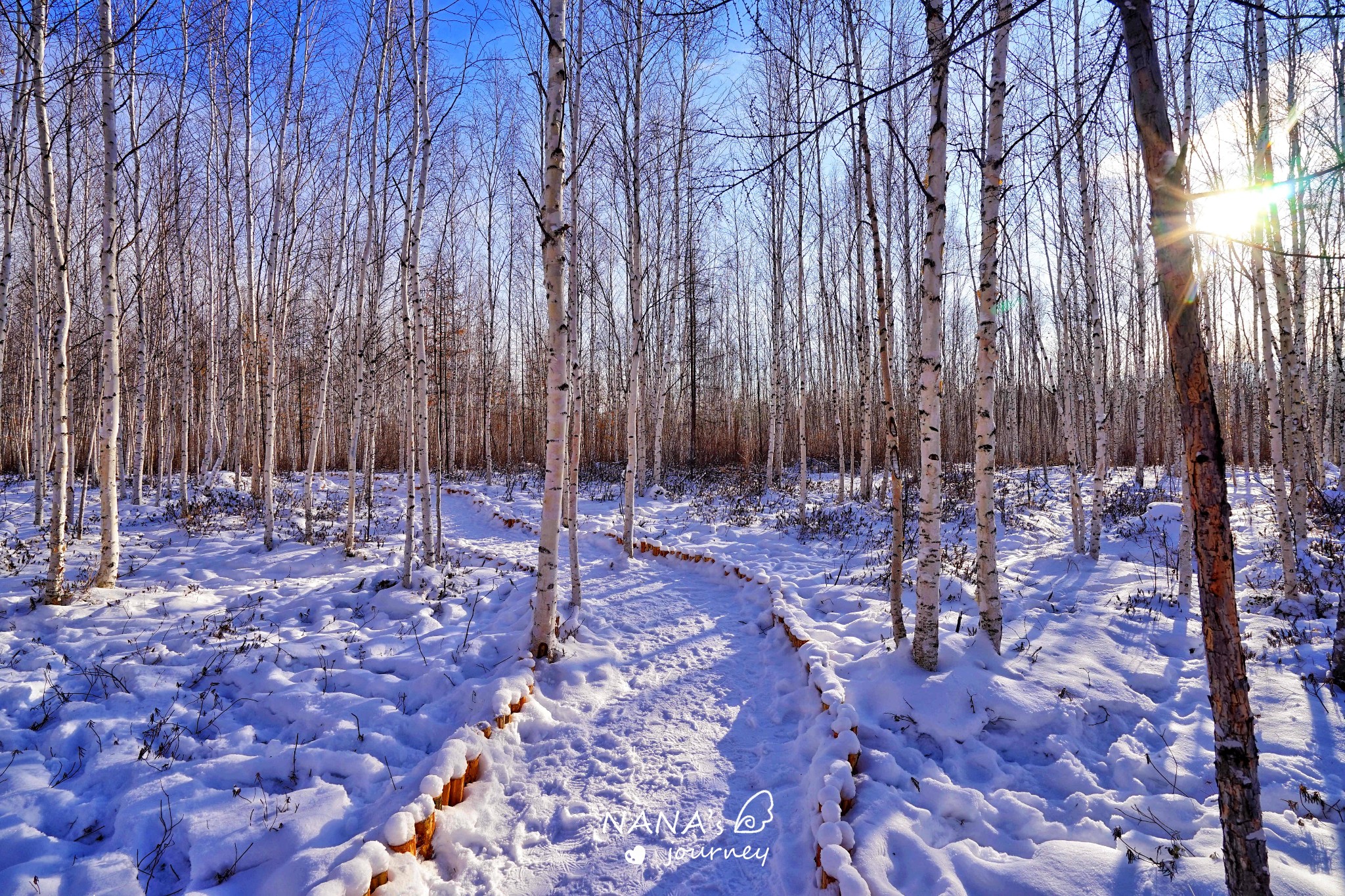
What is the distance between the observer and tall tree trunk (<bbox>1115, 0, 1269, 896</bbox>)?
1660 millimetres

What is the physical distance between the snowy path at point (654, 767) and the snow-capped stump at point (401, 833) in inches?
10.0

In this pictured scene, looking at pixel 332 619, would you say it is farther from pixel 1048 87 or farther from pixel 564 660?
pixel 1048 87

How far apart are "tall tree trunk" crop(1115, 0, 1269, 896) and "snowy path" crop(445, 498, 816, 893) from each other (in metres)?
1.44

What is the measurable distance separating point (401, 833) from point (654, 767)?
1.32 m

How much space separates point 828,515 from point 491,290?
13293mm

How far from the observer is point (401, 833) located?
2.35 m

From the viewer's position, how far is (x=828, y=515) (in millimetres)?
10711

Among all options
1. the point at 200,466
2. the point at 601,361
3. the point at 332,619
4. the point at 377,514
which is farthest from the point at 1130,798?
the point at 601,361

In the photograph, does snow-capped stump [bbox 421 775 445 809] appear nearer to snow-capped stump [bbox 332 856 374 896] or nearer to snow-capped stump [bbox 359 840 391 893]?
snow-capped stump [bbox 359 840 391 893]

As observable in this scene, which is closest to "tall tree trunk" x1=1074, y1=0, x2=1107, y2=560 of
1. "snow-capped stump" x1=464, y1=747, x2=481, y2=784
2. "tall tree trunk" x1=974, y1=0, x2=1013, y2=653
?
"tall tree trunk" x1=974, y1=0, x2=1013, y2=653

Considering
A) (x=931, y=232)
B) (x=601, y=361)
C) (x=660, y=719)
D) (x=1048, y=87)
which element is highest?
(x=601, y=361)

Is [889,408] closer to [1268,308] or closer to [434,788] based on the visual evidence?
[434,788]

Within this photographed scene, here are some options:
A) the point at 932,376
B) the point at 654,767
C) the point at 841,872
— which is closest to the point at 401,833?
the point at 654,767

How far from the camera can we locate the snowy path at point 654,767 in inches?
97.0
